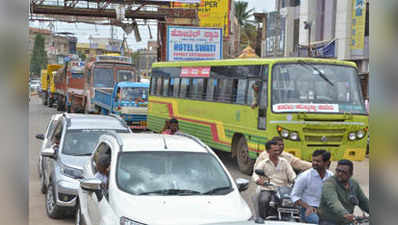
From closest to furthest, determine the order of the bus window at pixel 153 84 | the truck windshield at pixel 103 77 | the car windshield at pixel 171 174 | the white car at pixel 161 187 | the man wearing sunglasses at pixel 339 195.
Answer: the white car at pixel 161 187, the man wearing sunglasses at pixel 339 195, the car windshield at pixel 171 174, the bus window at pixel 153 84, the truck windshield at pixel 103 77

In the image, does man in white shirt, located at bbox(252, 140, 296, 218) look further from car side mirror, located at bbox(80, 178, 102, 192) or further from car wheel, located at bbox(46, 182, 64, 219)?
car wheel, located at bbox(46, 182, 64, 219)

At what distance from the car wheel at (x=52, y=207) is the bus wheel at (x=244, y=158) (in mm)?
5728

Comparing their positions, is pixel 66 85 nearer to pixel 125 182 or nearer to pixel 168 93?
pixel 168 93

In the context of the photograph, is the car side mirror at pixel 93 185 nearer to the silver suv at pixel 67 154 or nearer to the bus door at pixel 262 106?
the silver suv at pixel 67 154

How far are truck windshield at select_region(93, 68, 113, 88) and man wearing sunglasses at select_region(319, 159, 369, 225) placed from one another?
23558 millimetres

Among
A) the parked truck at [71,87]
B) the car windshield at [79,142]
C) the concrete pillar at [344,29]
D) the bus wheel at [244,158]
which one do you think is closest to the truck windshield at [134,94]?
the parked truck at [71,87]

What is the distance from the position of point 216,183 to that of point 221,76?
29.9 feet

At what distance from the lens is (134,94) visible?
23.5m

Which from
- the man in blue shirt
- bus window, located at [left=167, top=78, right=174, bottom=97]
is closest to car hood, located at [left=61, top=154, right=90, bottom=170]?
the man in blue shirt

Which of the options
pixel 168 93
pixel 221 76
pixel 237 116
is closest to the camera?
pixel 237 116

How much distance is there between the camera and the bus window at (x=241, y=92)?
13469 millimetres

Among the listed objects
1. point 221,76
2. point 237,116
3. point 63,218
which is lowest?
point 63,218
